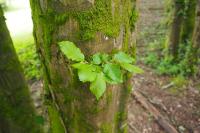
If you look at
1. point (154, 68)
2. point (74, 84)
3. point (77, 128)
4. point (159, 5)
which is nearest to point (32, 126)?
point (77, 128)

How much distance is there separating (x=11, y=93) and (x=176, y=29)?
5.09m

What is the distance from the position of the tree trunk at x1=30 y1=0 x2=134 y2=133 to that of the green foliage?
0.15 m

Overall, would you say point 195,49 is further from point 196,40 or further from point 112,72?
point 112,72

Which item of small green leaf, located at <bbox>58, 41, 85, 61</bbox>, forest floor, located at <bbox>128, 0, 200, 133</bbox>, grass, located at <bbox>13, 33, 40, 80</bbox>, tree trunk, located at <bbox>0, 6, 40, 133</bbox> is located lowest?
forest floor, located at <bbox>128, 0, 200, 133</bbox>

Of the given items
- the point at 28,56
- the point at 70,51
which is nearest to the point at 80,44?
the point at 70,51

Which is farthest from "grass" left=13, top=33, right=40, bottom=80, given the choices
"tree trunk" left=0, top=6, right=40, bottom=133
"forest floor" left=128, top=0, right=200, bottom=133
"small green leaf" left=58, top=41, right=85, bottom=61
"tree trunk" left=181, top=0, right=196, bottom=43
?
"small green leaf" left=58, top=41, right=85, bottom=61

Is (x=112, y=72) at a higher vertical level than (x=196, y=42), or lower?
higher

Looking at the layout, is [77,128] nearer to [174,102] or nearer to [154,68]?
[174,102]

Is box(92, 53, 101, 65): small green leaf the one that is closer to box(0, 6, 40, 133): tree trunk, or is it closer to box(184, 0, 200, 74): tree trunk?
box(0, 6, 40, 133): tree trunk

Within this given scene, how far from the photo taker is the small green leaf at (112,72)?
1.10 metres

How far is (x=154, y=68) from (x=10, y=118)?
15.5 feet

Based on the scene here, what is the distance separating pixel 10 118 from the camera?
3018 mm

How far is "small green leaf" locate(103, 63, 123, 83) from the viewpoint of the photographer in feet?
3.59

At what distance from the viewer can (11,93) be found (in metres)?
2.95
